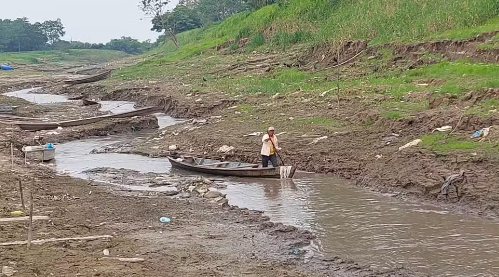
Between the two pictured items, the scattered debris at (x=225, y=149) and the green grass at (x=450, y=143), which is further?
the scattered debris at (x=225, y=149)

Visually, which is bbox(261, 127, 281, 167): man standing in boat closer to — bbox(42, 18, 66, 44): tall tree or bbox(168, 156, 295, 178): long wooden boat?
bbox(168, 156, 295, 178): long wooden boat

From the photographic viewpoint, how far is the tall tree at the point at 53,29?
364 ft

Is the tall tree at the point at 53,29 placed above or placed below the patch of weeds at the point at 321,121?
above

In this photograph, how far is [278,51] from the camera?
1283 inches

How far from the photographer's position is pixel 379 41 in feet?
80.4

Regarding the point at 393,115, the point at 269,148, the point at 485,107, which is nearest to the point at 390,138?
the point at 393,115

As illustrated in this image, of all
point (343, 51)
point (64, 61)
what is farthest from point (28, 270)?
point (64, 61)

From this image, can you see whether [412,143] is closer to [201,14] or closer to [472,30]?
[472,30]

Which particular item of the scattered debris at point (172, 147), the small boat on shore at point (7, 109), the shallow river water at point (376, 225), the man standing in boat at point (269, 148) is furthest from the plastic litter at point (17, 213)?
the small boat on shore at point (7, 109)

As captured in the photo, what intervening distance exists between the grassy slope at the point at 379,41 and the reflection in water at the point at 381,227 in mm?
2409

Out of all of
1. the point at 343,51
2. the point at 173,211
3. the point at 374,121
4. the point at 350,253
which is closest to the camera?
the point at 350,253

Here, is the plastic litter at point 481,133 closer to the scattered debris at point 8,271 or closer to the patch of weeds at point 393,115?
the patch of weeds at point 393,115

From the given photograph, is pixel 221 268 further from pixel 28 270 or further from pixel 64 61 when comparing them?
pixel 64 61

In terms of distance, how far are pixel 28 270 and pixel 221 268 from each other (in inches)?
98.1
